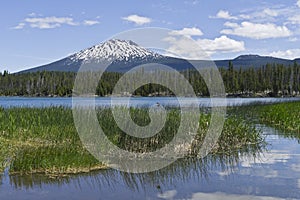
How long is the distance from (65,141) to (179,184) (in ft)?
19.1

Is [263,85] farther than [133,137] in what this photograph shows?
Yes

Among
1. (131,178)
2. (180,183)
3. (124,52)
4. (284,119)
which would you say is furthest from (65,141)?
(124,52)

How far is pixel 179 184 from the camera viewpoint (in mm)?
11781

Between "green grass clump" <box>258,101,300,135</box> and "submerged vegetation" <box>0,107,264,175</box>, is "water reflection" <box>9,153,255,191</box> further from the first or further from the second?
"green grass clump" <box>258,101,300,135</box>

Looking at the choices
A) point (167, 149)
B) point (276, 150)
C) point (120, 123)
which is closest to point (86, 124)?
point (120, 123)

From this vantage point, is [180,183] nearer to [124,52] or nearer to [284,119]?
[284,119]

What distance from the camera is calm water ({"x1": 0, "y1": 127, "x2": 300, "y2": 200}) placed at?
1068 cm

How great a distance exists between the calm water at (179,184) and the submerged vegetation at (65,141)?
0.64m

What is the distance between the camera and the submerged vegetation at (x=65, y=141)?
12.8m

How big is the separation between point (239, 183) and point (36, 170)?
225 inches

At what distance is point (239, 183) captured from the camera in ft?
38.9

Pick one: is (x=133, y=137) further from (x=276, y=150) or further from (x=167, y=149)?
(x=276, y=150)

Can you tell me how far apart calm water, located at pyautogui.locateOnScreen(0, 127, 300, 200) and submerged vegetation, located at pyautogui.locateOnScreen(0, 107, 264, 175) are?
0.64 metres

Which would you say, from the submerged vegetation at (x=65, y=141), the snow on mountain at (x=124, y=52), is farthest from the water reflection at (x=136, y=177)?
the snow on mountain at (x=124, y=52)
